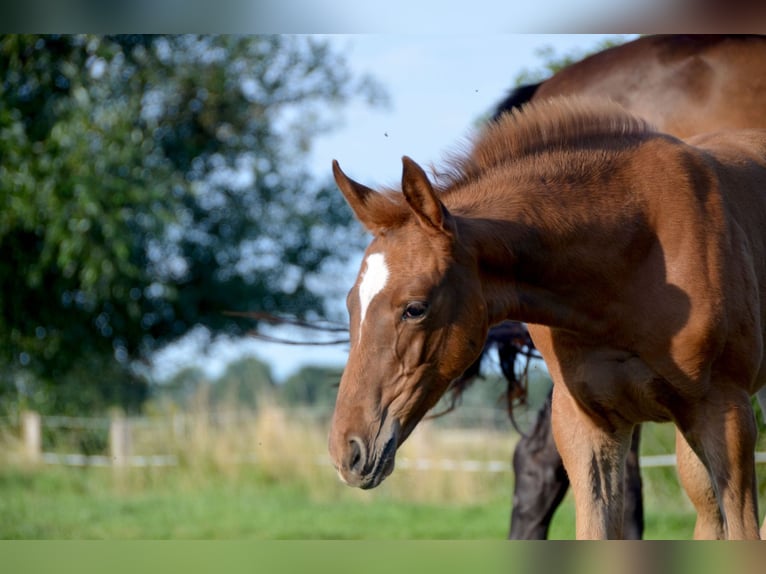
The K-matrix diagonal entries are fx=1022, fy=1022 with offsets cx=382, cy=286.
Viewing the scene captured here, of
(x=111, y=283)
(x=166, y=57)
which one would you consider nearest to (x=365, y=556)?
(x=111, y=283)

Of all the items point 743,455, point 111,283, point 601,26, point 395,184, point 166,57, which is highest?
point 166,57

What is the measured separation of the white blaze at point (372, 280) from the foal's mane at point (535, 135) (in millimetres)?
592

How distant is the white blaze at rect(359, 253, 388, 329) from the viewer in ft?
10.8

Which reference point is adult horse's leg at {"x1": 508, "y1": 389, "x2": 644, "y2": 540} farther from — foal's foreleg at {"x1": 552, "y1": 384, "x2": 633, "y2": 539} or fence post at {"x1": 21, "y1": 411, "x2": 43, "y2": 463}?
fence post at {"x1": 21, "y1": 411, "x2": 43, "y2": 463}

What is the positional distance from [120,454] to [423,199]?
486 inches

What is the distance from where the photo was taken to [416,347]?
3.32 metres

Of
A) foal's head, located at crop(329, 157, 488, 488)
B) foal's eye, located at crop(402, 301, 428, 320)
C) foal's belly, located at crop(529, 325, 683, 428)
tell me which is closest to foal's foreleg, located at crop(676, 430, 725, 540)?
A: foal's belly, located at crop(529, 325, 683, 428)

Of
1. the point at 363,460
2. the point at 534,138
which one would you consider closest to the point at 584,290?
the point at 534,138

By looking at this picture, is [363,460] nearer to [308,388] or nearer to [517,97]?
[517,97]

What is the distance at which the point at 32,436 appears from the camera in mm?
15375

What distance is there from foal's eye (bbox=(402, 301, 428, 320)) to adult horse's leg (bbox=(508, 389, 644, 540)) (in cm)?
278

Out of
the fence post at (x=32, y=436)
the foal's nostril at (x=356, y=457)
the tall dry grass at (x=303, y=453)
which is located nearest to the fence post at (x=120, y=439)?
the tall dry grass at (x=303, y=453)

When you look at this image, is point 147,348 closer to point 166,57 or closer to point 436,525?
point 166,57

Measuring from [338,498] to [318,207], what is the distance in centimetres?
679
